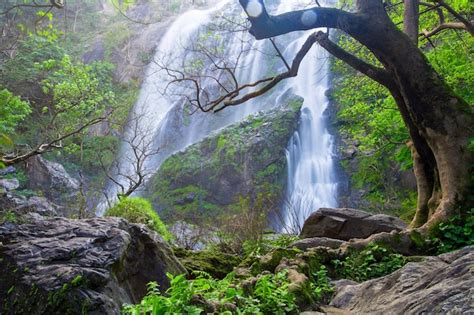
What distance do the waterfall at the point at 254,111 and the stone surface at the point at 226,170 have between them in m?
0.84

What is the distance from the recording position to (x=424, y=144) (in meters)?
7.75

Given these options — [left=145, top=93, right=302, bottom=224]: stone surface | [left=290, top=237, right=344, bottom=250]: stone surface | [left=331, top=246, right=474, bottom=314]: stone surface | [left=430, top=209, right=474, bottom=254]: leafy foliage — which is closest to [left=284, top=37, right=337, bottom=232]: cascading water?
[left=145, top=93, right=302, bottom=224]: stone surface

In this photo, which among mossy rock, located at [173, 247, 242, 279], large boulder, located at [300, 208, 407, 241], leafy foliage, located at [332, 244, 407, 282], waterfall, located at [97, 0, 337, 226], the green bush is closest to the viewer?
leafy foliage, located at [332, 244, 407, 282]

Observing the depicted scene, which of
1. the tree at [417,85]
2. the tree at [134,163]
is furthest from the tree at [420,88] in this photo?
the tree at [134,163]

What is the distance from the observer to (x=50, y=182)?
19.4 m

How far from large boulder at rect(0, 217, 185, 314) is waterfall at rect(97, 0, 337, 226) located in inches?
514

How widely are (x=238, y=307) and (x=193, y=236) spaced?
8275mm

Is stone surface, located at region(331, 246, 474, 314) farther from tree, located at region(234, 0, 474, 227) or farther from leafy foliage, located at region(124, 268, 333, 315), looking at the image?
tree, located at region(234, 0, 474, 227)

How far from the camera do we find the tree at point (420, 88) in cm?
661

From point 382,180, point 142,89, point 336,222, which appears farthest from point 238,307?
point 142,89

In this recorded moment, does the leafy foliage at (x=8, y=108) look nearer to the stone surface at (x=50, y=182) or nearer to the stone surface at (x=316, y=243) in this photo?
the stone surface at (x=316, y=243)

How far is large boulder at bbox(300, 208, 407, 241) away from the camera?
28.7 feet

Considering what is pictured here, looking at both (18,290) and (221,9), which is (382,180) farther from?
(221,9)

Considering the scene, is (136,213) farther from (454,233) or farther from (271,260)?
(454,233)
